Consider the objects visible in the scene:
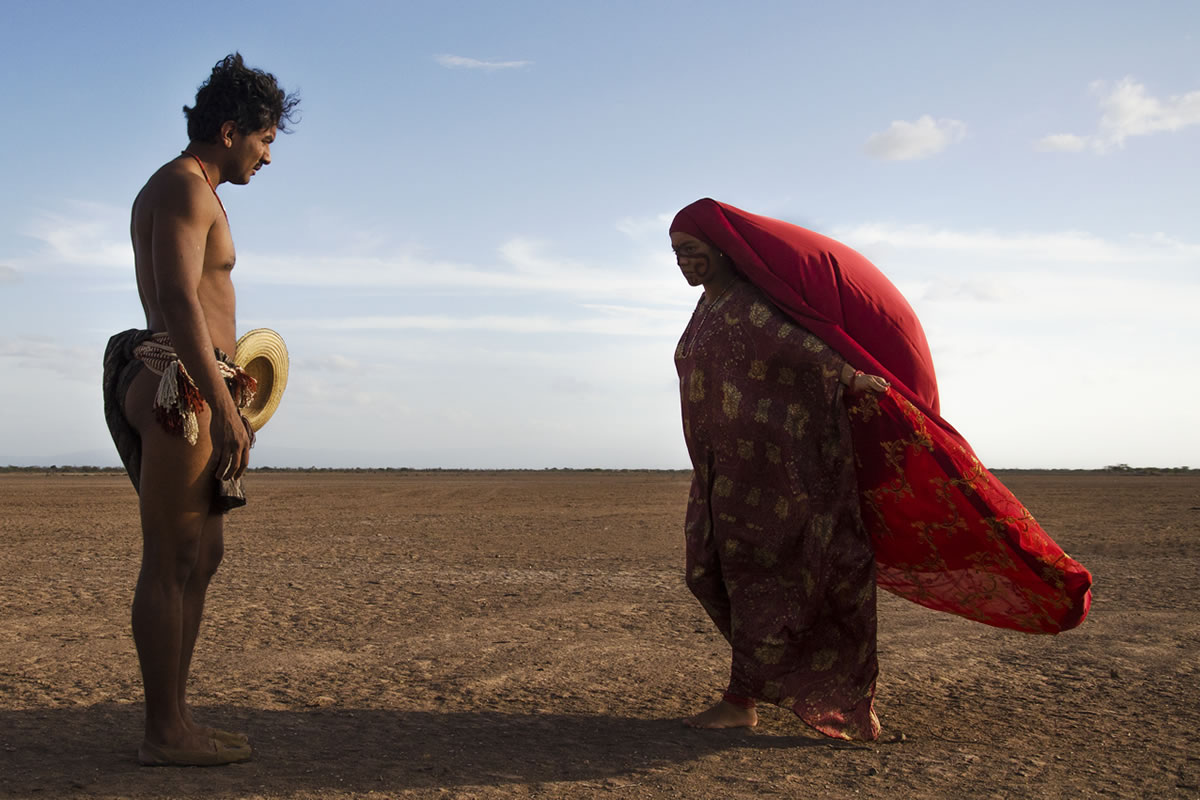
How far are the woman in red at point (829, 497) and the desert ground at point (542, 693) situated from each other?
13.0 inches

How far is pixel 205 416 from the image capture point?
334 cm

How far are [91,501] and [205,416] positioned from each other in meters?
20.2

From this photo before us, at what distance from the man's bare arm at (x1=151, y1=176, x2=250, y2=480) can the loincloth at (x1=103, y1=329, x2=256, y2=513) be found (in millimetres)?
80

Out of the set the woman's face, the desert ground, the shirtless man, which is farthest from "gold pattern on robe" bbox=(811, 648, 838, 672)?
the shirtless man

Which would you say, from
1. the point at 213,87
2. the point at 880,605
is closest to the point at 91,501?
the point at 880,605


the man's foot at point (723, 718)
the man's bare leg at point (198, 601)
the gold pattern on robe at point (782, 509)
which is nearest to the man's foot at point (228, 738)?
the man's bare leg at point (198, 601)

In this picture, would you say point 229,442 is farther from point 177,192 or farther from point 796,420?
point 796,420

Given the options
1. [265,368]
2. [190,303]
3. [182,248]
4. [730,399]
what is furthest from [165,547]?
[730,399]

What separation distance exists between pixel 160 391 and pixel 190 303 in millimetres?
301

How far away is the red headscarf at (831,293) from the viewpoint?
409 cm

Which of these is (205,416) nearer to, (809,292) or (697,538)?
(697,538)

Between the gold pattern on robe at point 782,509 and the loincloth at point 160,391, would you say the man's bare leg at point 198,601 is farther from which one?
the gold pattern on robe at point 782,509

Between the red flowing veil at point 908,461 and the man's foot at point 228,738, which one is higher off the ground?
the red flowing veil at point 908,461

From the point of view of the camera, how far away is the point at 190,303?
126 inches
